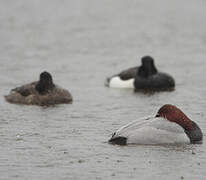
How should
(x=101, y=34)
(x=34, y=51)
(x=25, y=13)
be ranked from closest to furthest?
(x=34, y=51) < (x=101, y=34) < (x=25, y=13)

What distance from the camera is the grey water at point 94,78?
11609 mm

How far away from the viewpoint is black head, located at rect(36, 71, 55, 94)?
17.5 m

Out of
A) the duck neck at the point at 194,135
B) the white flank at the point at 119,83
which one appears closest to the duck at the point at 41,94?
the white flank at the point at 119,83

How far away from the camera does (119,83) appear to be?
2012 cm

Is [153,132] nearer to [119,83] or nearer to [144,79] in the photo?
[144,79]

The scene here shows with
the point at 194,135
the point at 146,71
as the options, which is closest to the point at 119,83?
the point at 146,71

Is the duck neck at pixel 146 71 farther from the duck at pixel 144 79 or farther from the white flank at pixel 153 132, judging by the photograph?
the white flank at pixel 153 132

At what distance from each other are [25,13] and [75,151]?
20.7m

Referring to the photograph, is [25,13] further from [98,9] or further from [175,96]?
[175,96]

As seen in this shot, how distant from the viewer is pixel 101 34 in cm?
2830

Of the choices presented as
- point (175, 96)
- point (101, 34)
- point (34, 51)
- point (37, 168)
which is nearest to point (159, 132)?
point (37, 168)

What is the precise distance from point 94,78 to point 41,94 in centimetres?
363

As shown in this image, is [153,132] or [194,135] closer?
[153,132]

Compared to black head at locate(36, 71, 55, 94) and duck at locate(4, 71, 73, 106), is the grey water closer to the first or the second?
duck at locate(4, 71, 73, 106)
